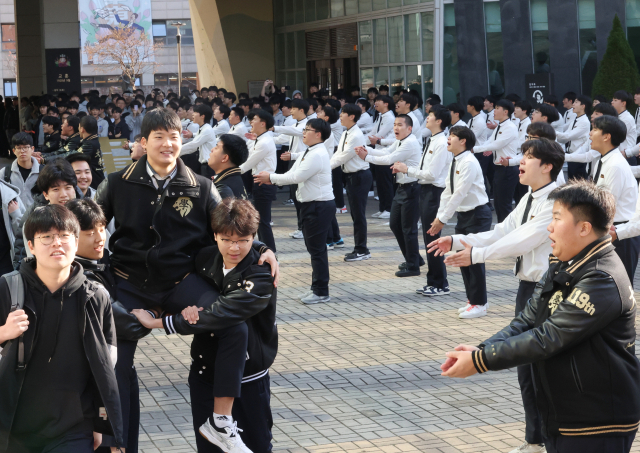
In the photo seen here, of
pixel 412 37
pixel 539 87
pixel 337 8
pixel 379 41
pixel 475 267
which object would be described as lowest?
pixel 475 267

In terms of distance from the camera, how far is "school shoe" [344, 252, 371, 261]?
12.1 metres

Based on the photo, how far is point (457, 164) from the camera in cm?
907

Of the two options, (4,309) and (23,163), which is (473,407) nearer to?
(4,309)

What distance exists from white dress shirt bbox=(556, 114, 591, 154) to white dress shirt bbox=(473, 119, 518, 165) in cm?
98

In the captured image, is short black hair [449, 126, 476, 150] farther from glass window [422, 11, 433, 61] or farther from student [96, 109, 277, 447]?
glass window [422, 11, 433, 61]

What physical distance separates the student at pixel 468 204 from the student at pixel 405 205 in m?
1.22

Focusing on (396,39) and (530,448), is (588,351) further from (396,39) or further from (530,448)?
(396,39)

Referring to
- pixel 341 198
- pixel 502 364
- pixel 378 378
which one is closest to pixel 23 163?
pixel 378 378

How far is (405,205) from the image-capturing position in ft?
35.2

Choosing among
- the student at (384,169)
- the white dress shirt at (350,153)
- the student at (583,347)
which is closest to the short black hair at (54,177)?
the student at (583,347)

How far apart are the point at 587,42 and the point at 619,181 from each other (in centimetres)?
1650

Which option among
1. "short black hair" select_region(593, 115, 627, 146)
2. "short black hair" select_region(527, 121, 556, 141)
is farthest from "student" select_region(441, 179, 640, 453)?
"short black hair" select_region(593, 115, 627, 146)

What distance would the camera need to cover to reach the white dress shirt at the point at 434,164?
995 cm

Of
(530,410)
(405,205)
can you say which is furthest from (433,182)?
(530,410)
